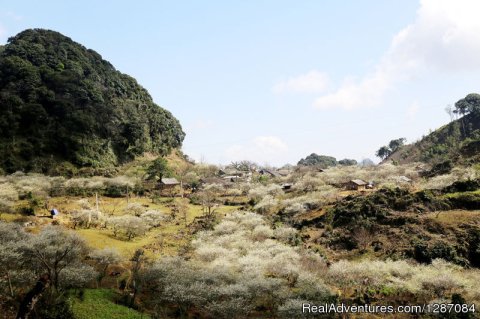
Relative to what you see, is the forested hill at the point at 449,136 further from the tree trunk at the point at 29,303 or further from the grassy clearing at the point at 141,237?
the tree trunk at the point at 29,303

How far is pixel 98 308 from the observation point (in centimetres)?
3291

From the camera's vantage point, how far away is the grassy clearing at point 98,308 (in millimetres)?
31484

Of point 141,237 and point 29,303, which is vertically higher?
point 29,303

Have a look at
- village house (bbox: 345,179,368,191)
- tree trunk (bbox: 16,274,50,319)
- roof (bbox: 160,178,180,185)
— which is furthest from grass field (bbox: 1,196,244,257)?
village house (bbox: 345,179,368,191)

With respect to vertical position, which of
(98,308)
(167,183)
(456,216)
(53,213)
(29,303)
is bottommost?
(98,308)

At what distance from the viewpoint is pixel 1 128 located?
3762 inches

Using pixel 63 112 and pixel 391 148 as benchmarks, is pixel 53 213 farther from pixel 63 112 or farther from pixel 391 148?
pixel 391 148

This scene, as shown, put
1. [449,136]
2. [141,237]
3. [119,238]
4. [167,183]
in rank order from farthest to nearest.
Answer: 1. [449,136]
2. [167,183]
3. [141,237]
4. [119,238]

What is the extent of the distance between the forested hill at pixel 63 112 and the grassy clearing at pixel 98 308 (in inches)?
2623

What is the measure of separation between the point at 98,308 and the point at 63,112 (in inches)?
3443

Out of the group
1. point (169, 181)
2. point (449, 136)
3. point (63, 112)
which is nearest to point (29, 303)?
point (169, 181)

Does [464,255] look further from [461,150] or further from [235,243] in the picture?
[461,150]

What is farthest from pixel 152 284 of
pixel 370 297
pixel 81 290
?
pixel 370 297

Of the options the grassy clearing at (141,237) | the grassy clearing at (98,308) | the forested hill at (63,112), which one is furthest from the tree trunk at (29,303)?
the forested hill at (63,112)
